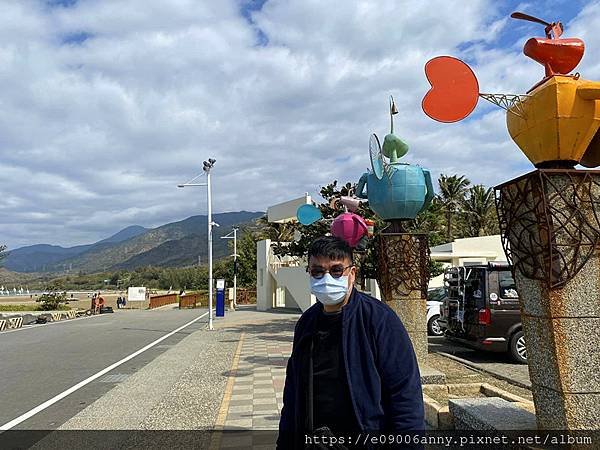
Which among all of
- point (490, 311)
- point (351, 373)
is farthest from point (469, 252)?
point (351, 373)

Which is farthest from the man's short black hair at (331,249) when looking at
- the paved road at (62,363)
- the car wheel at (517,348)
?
the car wheel at (517,348)

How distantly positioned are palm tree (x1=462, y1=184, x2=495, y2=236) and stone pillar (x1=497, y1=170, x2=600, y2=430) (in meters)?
33.0

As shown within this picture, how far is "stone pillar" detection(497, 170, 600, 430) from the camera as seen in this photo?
3.40 meters

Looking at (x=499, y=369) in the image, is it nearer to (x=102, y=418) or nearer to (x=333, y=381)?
(x=102, y=418)

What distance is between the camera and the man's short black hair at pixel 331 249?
2.64 meters

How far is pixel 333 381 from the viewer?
237cm

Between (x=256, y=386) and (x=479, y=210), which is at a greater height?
(x=479, y=210)

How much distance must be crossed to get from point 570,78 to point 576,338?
6.18ft

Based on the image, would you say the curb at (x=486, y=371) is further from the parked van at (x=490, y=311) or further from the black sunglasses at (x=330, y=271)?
the black sunglasses at (x=330, y=271)

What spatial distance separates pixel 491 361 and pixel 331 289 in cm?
815

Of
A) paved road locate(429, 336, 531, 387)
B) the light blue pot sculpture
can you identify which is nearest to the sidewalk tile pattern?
the light blue pot sculpture

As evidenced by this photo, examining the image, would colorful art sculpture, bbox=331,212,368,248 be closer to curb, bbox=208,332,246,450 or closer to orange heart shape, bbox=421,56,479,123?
orange heart shape, bbox=421,56,479,123

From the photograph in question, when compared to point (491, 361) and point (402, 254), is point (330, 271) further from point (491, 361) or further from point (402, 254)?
point (491, 361)

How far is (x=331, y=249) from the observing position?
8.70 feet
